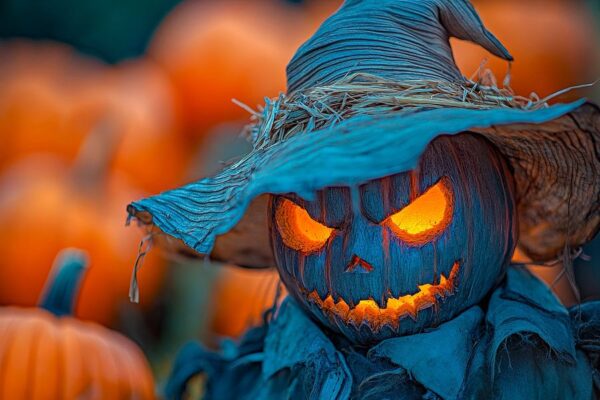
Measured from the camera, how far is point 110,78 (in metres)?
2.62

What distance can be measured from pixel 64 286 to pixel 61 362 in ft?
0.76

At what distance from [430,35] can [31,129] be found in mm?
1804

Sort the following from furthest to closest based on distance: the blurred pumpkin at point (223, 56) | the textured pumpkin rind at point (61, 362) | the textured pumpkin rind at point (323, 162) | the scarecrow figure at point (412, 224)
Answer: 1. the blurred pumpkin at point (223, 56)
2. the textured pumpkin rind at point (61, 362)
3. the scarecrow figure at point (412, 224)
4. the textured pumpkin rind at point (323, 162)

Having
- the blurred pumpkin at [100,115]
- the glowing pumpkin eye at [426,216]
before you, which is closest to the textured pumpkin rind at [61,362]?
the blurred pumpkin at [100,115]

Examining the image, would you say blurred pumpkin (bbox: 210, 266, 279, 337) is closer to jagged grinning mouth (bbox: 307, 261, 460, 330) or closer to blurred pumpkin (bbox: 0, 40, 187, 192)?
blurred pumpkin (bbox: 0, 40, 187, 192)

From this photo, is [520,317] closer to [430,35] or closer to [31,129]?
[430,35]

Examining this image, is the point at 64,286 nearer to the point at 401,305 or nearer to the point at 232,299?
the point at 232,299

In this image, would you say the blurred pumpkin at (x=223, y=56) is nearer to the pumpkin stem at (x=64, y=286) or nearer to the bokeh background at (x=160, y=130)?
the bokeh background at (x=160, y=130)

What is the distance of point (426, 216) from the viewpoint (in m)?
1.05

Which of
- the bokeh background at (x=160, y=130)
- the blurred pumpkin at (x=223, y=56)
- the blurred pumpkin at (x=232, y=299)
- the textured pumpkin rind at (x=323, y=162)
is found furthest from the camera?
the blurred pumpkin at (x=223, y=56)

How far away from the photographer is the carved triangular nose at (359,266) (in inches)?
40.2

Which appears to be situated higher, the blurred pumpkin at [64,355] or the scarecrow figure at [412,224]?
the scarecrow figure at [412,224]

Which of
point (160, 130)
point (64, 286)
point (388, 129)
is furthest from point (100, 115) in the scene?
point (388, 129)

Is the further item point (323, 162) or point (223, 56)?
point (223, 56)
